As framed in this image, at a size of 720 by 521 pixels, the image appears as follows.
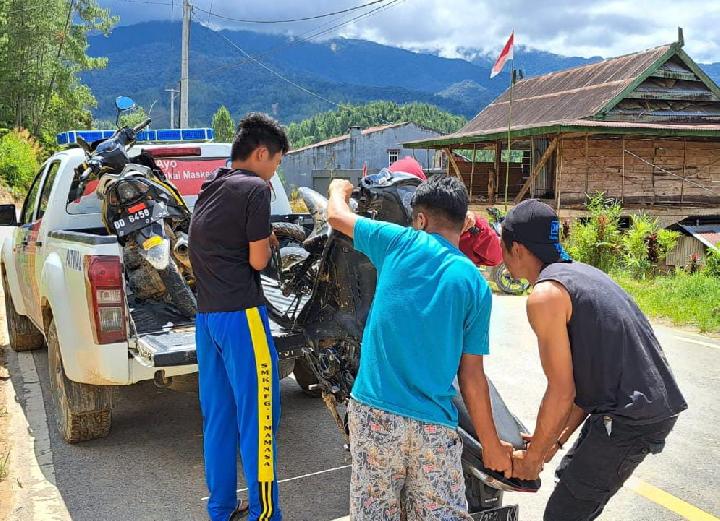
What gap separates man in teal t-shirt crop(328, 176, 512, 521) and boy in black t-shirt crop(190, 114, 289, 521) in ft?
3.01

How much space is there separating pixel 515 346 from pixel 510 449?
5.20 meters

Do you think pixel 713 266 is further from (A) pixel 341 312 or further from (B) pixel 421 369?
(B) pixel 421 369

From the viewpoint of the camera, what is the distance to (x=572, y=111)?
20.4m

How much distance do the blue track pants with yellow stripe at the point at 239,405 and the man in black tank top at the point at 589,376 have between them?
1237 millimetres

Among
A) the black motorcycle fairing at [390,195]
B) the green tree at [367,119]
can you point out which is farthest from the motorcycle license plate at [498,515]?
the green tree at [367,119]

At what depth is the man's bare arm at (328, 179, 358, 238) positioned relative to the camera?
2704mm

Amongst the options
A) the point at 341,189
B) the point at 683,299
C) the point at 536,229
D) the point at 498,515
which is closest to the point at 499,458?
the point at 498,515

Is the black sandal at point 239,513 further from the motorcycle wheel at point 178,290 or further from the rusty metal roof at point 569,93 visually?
the rusty metal roof at point 569,93

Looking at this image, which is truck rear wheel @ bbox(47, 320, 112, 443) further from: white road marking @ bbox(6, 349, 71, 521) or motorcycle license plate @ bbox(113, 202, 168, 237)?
motorcycle license plate @ bbox(113, 202, 168, 237)

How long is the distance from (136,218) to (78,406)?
4.17ft

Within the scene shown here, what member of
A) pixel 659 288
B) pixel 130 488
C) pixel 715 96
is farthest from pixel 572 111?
pixel 130 488

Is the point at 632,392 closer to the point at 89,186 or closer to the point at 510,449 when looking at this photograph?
the point at 510,449

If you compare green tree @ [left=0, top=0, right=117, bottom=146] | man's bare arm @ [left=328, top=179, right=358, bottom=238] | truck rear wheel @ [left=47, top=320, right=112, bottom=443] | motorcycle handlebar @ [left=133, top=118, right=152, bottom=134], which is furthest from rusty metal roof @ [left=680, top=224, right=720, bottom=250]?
green tree @ [left=0, top=0, right=117, bottom=146]

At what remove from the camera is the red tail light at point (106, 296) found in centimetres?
412
